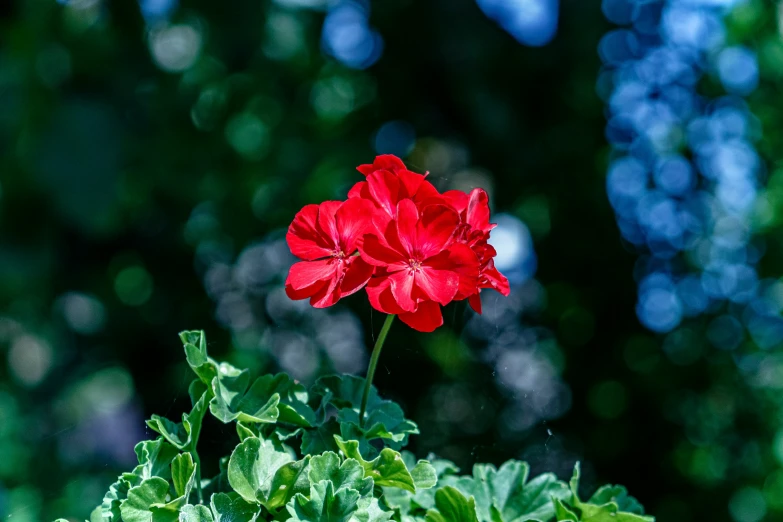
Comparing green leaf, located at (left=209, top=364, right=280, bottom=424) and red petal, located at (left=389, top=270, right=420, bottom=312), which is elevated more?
red petal, located at (left=389, top=270, right=420, bottom=312)

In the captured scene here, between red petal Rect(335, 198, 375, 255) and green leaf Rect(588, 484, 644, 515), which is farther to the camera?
green leaf Rect(588, 484, 644, 515)

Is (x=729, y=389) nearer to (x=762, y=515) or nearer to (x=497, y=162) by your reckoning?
(x=762, y=515)

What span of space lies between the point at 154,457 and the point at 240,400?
8cm

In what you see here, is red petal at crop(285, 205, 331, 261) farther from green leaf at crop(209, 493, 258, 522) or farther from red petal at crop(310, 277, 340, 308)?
green leaf at crop(209, 493, 258, 522)

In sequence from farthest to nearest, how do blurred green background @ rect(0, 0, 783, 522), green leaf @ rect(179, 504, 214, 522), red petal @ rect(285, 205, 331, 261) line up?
blurred green background @ rect(0, 0, 783, 522) < red petal @ rect(285, 205, 331, 261) < green leaf @ rect(179, 504, 214, 522)

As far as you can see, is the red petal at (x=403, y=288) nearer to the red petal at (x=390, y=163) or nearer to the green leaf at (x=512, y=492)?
the red petal at (x=390, y=163)

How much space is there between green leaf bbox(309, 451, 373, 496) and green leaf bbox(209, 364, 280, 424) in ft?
0.18

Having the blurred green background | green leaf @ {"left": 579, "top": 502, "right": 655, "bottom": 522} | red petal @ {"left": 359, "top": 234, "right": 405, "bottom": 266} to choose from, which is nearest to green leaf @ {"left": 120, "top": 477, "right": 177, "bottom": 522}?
red petal @ {"left": 359, "top": 234, "right": 405, "bottom": 266}

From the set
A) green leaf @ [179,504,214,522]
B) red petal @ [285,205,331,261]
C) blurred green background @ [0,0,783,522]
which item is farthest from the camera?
blurred green background @ [0,0,783,522]

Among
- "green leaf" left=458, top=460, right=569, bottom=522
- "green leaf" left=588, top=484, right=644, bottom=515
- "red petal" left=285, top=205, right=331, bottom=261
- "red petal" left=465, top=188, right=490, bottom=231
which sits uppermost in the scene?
"red petal" left=465, top=188, right=490, bottom=231

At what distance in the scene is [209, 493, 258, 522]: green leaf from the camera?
511 millimetres

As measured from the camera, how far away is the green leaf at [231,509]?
0.51 meters

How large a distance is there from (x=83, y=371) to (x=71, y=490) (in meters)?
0.51

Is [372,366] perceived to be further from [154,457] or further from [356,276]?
[154,457]
